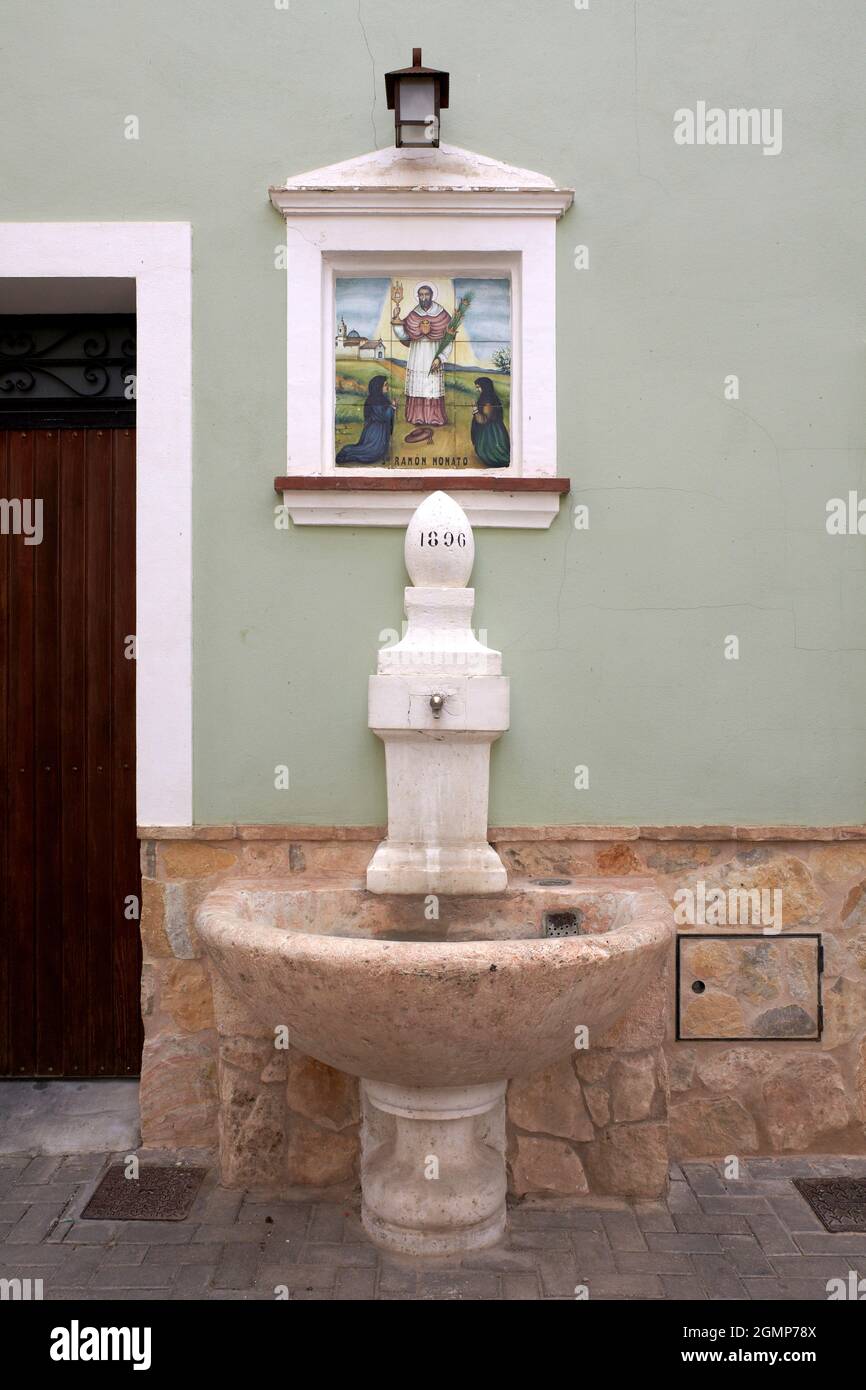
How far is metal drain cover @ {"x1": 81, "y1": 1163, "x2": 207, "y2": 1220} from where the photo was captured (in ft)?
8.96

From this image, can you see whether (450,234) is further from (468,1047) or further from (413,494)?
(468,1047)

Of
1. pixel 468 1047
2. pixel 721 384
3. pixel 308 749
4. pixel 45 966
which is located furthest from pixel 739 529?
pixel 45 966

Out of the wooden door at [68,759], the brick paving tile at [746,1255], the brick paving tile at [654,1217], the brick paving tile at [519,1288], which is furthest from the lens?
the wooden door at [68,759]

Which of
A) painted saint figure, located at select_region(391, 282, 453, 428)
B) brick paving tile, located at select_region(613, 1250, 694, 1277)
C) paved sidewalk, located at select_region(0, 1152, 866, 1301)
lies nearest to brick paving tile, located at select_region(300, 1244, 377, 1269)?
paved sidewalk, located at select_region(0, 1152, 866, 1301)

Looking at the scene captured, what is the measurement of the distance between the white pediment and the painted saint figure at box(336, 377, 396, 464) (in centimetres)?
55

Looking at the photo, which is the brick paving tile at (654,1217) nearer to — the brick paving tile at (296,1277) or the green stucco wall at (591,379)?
the brick paving tile at (296,1277)

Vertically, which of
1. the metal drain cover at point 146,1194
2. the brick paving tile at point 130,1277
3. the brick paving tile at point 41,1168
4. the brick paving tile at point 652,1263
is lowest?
the brick paving tile at point 652,1263

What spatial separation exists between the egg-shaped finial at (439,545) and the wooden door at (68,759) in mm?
1180

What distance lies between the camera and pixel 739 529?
309cm

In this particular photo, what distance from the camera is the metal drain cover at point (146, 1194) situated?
2730 millimetres

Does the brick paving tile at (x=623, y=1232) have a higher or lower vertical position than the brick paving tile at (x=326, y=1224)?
lower

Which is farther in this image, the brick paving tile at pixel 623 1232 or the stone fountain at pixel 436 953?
the brick paving tile at pixel 623 1232

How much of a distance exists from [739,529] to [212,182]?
2.03 m

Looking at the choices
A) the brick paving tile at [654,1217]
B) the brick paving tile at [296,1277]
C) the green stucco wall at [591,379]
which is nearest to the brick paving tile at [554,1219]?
the brick paving tile at [654,1217]
